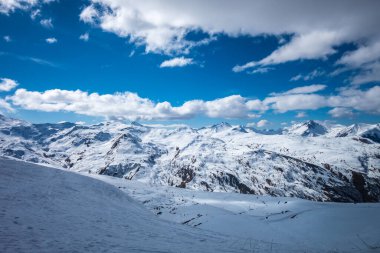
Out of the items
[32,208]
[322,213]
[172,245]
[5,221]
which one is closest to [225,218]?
[322,213]

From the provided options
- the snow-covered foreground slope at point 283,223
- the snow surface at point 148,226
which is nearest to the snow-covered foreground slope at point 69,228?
the snow surface at point 148,226

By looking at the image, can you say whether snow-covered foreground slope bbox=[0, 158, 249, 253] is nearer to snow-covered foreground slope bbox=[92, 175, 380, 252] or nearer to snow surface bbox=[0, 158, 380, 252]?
snow surface bbox=[0, 158, 380, 252]

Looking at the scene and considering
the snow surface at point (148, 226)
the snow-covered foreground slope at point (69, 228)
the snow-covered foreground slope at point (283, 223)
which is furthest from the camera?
the snow-covered foreground slope at point (283, 223)

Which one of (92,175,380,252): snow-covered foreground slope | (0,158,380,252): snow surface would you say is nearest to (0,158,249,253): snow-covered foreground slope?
(0,158,380,252): snow surface

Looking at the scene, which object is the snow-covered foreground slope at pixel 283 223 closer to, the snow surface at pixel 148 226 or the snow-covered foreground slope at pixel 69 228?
the snow surface at pixel 148 226

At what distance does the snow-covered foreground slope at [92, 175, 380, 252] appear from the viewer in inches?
696

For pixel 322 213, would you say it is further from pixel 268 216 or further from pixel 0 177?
pixel 0 177

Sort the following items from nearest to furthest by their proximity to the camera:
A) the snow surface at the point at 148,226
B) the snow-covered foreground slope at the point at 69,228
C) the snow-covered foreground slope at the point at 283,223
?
the snow-covered foreground slope at the point at 69,228, the snow surface at the point at 148,226, the snow-covered foreground slope at the point at 283,223

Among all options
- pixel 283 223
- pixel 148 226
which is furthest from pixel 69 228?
pixel 283 223

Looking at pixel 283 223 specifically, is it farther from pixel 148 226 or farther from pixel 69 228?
pixel 69 228

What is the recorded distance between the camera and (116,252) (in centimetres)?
1079

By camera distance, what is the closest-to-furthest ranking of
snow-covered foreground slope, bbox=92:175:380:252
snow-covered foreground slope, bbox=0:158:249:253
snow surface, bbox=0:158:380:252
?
snow-covered foreground slope, bbox=0:158:249:253 → snow surface, bbox=0:158:380:252 → snow-covered foreground slope, bbox=92:175:380:252

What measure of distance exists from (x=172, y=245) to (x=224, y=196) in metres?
36.0

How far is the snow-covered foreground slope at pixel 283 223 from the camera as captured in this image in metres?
17.7
